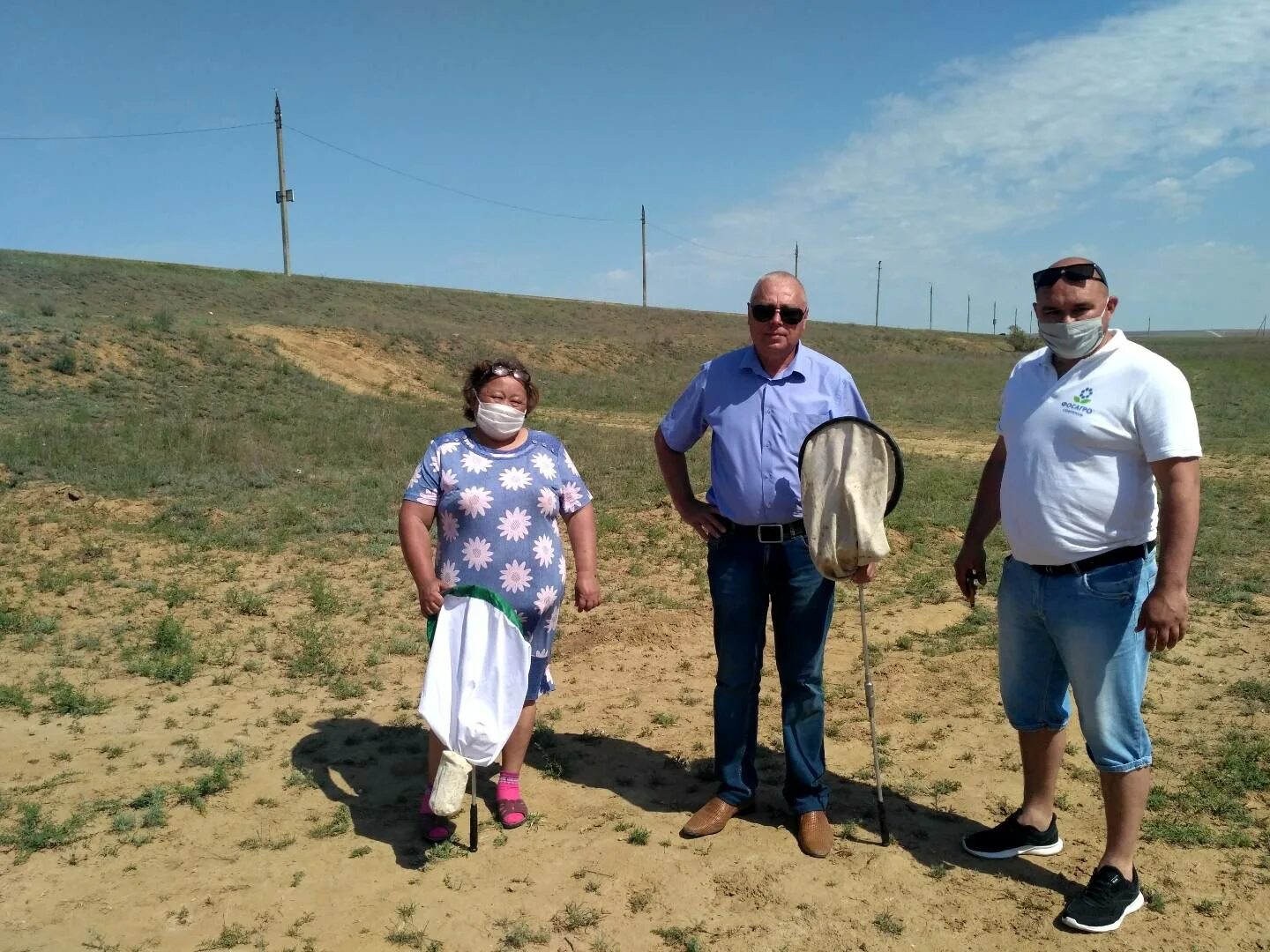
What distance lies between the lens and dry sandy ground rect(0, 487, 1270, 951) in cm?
302

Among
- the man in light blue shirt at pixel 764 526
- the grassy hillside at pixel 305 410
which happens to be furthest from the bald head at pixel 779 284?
the grassy hillside at pixel 305 410

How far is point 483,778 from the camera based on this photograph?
4160 millimetres

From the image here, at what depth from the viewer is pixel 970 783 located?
4.03 m

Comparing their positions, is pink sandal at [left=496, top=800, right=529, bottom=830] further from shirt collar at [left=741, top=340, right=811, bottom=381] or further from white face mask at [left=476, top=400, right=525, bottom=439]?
shirt collar at [left=741, top=340, right=811, bottom=381]

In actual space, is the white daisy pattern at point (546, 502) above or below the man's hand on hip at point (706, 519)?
above

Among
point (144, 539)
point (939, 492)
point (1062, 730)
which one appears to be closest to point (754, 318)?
point (1062, 730)

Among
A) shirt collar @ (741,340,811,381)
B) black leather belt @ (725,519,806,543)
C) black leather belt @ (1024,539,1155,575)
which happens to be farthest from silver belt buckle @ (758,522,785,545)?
black leather belt @ (1024,539,1155,575)

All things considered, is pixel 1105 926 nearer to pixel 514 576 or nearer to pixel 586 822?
pixel 586 822

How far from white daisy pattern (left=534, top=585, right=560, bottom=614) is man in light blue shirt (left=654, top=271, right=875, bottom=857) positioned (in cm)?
60

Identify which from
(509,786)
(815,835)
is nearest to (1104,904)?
(815,835)

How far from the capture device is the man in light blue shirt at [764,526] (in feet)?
10.9

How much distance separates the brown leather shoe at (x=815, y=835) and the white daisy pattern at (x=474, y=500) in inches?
66.4

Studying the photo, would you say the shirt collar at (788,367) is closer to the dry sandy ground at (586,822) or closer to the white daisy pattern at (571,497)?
the white daisy pattern at (571,497)

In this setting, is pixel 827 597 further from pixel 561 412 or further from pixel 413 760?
pixel 561 412
